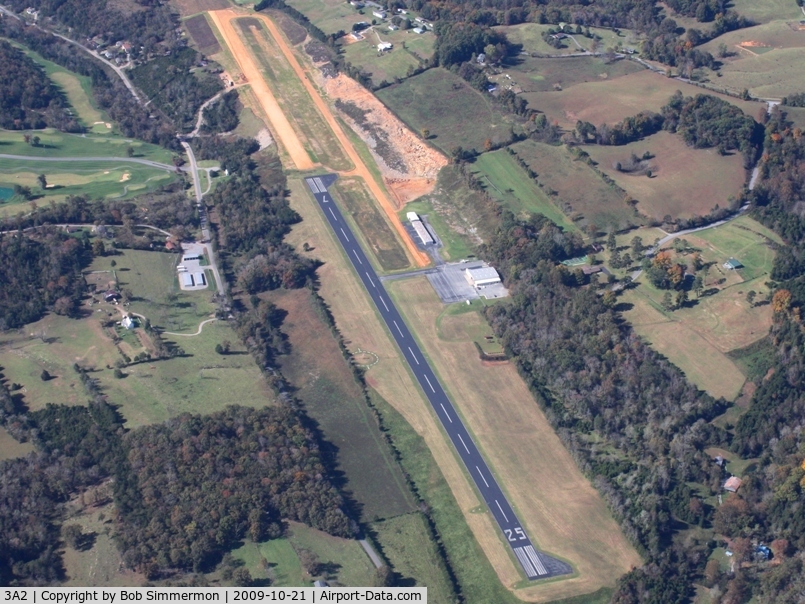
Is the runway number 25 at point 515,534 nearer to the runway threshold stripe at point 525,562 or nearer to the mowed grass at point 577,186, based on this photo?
the runway threshold stripe at point 525,562

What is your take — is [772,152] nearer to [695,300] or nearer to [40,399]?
[695,300]

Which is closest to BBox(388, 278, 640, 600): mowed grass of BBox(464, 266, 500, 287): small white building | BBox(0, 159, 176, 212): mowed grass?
BBox(464, 266, 500, 287): small white building

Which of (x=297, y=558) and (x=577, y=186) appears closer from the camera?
(x=297, y=558)

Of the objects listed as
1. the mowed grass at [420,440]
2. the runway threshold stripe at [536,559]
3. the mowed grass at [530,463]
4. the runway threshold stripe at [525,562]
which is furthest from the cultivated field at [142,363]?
the runway threshold stripe at [536,559]

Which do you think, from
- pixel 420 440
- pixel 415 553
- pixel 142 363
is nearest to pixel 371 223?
pixel 142 363

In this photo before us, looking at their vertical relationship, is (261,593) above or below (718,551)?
above

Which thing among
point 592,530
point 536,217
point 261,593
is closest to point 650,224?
point 536,217

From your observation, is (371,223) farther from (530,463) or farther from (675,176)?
(530,463)
